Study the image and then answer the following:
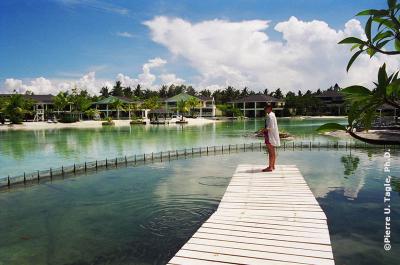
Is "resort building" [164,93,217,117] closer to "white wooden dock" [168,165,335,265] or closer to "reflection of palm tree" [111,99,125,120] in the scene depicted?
"reflection of palm tree" [111,99,125,120]

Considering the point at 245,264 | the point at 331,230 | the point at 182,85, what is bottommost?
the point at 331,230

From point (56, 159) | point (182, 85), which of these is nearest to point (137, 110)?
point (182, 85)

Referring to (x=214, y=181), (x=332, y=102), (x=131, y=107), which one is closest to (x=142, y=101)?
(x=131, y=107)

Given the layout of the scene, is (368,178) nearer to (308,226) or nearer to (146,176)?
(146,176)

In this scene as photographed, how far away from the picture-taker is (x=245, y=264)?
210 inches

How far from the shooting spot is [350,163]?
23.4 metres

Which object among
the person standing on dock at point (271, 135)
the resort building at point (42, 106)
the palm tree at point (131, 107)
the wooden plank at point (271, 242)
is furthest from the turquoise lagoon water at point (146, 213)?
the resort building at point (42, 106)

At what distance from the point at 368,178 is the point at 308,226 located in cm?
1317

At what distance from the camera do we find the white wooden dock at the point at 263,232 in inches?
219

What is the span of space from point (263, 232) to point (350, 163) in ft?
61.5

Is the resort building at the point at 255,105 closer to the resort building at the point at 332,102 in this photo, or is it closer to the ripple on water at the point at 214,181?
the resort building at the point at 332,102

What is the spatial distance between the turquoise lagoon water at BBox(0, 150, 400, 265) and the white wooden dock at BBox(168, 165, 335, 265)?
6.88 feet

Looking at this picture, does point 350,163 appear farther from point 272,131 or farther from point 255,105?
point 255,105

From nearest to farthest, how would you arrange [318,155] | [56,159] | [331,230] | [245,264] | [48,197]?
[245,264], [331,230], [48,197], [318,155], [56,159]
